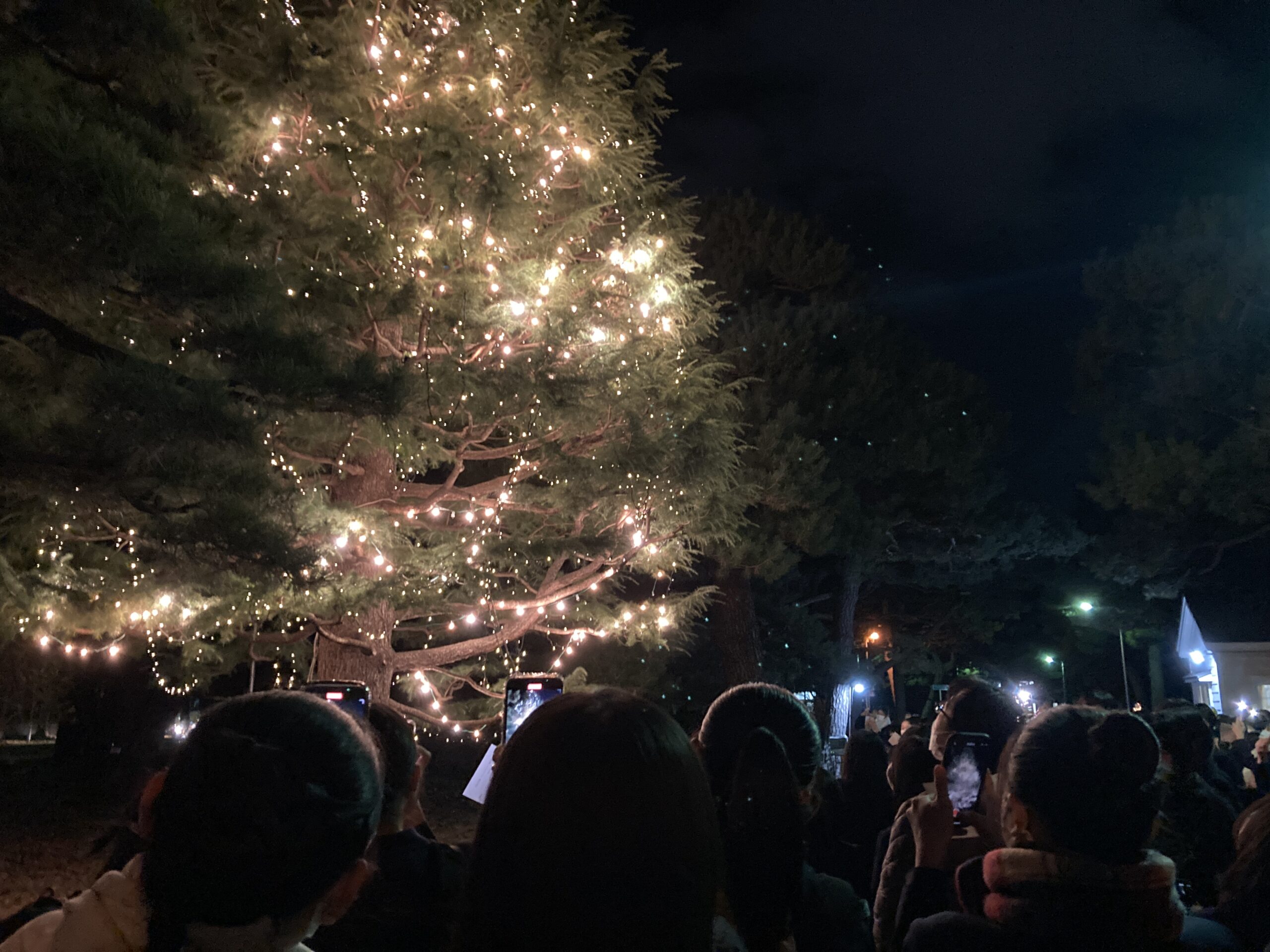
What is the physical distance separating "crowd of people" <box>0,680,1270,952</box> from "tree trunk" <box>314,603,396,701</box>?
4.68 m

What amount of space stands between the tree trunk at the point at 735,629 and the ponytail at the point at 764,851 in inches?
559

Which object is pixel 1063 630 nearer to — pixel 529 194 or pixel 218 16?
pixel 529 194

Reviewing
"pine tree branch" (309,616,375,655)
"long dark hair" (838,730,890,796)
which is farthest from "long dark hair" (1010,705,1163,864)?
"pine tree branch" (309,616,375,655)

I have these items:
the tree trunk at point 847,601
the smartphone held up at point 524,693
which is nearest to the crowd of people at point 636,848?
the smartphone held up at point 524,693

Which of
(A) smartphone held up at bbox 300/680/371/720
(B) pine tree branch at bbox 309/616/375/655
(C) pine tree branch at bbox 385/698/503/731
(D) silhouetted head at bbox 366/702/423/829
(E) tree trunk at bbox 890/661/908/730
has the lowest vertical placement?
(E) tree trunk at bbox 890/661/908/730

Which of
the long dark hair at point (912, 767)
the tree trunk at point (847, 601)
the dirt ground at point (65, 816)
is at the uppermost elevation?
the tree trunk at point (847, 601)

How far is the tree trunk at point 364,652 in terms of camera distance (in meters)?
7.82

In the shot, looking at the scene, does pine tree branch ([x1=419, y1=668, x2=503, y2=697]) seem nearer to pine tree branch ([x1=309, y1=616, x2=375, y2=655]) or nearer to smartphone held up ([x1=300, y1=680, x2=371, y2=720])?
pine tree branch ([x1=309, y1=616, x2=375, y2=655])

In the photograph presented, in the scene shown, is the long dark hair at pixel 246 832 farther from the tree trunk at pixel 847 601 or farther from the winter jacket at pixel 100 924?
the tree trunk at pixel 847 601

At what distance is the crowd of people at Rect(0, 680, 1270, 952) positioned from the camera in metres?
1.15

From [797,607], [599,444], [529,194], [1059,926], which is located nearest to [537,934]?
[1059,926]

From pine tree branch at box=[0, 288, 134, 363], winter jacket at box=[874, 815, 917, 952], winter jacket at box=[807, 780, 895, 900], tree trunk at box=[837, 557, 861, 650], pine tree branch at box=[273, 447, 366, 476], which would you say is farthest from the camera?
tree trunk at box=[837, 557, 861, 650]

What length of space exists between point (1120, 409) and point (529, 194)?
1032 inches

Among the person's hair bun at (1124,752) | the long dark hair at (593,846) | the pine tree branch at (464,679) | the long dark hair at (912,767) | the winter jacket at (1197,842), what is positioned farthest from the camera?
the pine tree branch at (464,679)
